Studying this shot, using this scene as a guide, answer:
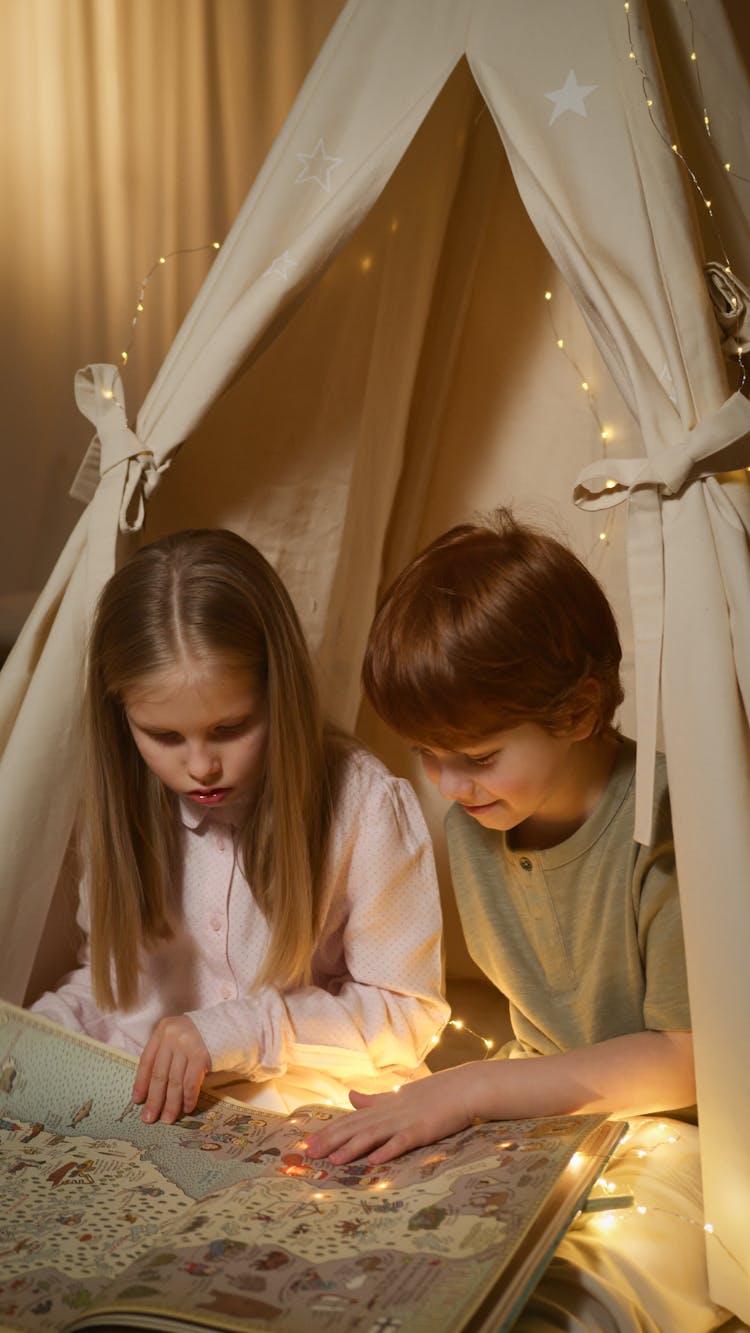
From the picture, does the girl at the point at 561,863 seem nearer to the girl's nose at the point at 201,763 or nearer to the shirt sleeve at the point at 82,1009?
the girl's nose at the point at 201,763

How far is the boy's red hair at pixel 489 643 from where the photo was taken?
1.21 metres

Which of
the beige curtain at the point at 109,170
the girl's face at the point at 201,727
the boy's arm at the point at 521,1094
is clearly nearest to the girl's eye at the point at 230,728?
the girl's face at the point at 201,727

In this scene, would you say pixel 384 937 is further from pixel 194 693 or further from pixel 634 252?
pixel 634 252

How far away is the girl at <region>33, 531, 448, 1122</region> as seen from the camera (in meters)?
1.34

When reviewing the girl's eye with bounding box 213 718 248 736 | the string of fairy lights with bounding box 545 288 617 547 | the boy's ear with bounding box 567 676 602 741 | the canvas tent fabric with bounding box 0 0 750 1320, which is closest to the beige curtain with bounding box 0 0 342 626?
the canvas tent fabric with bounding box 0 0 750 1320

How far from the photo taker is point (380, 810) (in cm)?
148

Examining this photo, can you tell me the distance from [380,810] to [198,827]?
231 millimetres

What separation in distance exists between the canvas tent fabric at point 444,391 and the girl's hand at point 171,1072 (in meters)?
0.28

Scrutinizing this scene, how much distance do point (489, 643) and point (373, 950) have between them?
46 cm

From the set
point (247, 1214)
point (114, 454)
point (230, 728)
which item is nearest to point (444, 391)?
point (114, 454)

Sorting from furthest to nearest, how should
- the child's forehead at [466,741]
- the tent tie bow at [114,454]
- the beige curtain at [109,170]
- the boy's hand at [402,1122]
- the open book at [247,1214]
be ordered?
1. the beige curtain at [109,170]
2. the tent tie bow at [114,454]
3. the child's forehead at [466,741]
4. the boy's hand at [402,1122]
5. the open book at [247,1214]

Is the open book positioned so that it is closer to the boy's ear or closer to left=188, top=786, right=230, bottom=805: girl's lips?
left=188, top=786, right=230, bottom=805: girl's lips

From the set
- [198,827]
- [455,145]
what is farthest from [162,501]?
[455,145]

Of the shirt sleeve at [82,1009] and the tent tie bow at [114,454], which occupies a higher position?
the tent tie bow at [114,454]
